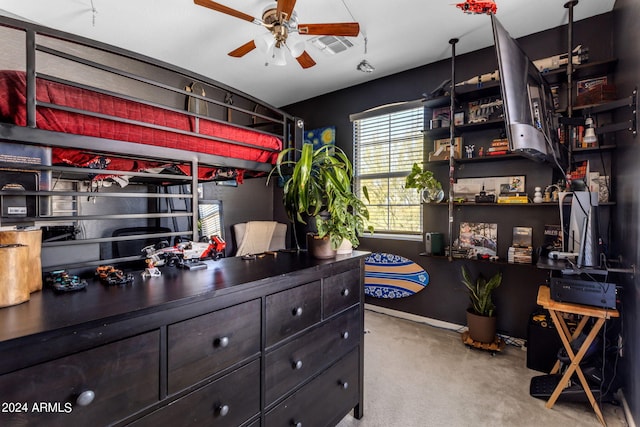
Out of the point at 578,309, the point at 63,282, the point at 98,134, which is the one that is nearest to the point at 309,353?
the point at 63,282

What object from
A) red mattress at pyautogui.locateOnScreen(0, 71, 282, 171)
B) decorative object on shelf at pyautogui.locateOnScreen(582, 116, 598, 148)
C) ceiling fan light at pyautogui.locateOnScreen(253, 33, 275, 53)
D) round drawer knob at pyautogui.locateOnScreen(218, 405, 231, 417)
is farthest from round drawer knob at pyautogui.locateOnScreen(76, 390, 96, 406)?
decorative object on shelf at pyautogui.locateOnScreen(582, 116, 598, 148)

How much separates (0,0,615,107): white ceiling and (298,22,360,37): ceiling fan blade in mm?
394

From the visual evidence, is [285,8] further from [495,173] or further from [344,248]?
[495,173]

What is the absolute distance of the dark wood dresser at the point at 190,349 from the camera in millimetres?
713

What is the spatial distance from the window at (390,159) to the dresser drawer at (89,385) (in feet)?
11.0

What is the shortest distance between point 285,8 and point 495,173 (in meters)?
2.45

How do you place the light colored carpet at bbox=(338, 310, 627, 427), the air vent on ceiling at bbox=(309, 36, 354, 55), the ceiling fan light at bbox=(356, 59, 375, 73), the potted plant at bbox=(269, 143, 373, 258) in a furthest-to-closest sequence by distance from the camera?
the ceiling fan light at bbox=(356, 59, 375, 73), the air vent on ceiling at bbox=(309, 36, 354, 55), the light colored carpet at bbox=(338, 310, 627, 427), the potted plant at bbox=(269, 143, 373, 258)

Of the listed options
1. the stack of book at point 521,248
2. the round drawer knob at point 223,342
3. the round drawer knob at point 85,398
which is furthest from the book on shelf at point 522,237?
the round drawer knob at point 85,398

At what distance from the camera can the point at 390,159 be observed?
4016 millimetres

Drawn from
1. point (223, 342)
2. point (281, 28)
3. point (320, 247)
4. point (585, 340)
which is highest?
point (281, 28)

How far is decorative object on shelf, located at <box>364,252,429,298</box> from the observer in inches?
145

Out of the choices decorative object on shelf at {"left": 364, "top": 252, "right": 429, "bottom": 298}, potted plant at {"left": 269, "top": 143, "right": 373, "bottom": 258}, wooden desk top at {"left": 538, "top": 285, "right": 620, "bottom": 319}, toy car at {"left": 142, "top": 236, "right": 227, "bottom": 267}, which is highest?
potted plant at {"left": 269, "top": 143, "right": 373, "bottom": 258}

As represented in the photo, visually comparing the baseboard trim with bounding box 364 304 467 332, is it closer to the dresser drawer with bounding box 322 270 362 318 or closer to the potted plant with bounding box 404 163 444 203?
the potted plant with bounding box 404 163 444 203

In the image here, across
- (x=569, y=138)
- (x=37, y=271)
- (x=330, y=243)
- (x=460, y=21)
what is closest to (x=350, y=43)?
(x=460, y=21)
